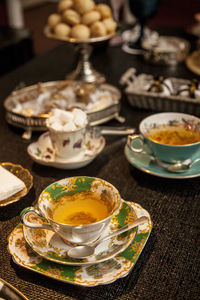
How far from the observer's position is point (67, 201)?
65cm

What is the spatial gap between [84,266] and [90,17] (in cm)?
91

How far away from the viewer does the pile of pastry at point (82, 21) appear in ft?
3.96

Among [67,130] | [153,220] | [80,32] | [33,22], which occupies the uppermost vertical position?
[80,32]

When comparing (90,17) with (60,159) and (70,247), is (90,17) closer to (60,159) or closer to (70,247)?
(60,159)

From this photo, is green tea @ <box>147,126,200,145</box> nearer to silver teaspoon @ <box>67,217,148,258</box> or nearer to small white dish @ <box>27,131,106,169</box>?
small white dish @ <box>27,131,106,169</box>

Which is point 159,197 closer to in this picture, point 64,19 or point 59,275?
point 59,275

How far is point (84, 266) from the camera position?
0.57 metres

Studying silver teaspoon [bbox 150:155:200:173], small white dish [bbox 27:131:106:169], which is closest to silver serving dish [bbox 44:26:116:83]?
small white dish [bbox 27:131:106:169]

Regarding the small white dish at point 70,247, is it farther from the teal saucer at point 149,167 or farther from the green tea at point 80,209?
the teal saucer at point 149,167

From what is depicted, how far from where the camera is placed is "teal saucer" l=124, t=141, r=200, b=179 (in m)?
0.78

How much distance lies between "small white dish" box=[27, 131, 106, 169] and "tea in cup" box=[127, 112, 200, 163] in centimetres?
10

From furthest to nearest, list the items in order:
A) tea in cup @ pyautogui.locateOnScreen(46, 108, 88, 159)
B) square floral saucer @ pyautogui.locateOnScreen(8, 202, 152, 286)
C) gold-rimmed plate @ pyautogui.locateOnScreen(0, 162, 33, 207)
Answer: tea in cup @ pyautogui.locateOnScreen(46, 108, 88, 159) → gold-rimmed plate @ pyautogui.locateOnScreen(0, 162, 33, 207) → square floral saucer @ pyautogui.locateOnScreen(8, 202, 152, 286)

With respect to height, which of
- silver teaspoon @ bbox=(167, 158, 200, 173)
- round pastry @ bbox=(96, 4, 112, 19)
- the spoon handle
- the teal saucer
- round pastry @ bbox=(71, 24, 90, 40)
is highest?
round pastry @ bbox=(96, 4, 112, 19)

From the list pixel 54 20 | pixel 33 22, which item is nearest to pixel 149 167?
pixel 54 20
